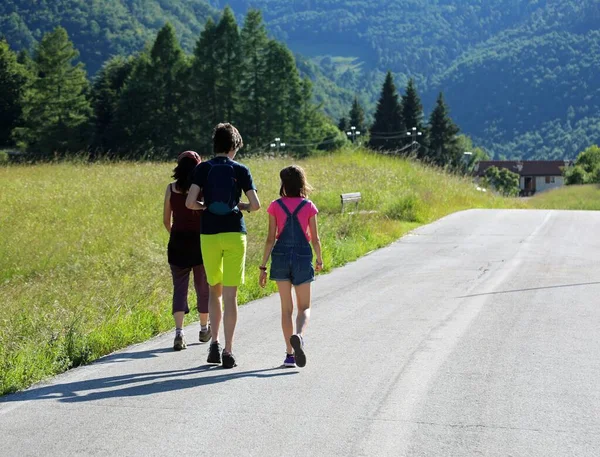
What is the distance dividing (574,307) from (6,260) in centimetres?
1063

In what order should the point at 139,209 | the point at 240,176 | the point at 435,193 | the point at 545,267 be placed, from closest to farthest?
1. the point at 240,176
2. the point at 545,267
3. the point at 139,209
4. the point at 435,193

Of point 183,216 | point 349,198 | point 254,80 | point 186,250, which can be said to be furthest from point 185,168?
point 254,80

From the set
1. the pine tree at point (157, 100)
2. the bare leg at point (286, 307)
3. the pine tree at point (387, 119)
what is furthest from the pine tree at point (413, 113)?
the bare leg at point (286, 307)

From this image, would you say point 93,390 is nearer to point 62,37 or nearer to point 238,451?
point 238,451

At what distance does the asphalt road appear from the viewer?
5.70m

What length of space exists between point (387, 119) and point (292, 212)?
95.9m

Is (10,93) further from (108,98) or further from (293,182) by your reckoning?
(293,182)

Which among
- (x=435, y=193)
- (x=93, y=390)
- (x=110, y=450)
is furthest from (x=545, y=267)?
(x=435, y=193)

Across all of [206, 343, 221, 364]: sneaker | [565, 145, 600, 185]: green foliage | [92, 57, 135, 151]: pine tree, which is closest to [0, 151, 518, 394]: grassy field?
[206, 343, 221, 364]: sneaker

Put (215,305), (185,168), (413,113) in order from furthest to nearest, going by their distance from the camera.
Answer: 1. (413,113)
2. (185,168)
3. (215,305)

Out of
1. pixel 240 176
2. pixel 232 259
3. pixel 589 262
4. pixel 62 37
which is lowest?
pixel 589 262

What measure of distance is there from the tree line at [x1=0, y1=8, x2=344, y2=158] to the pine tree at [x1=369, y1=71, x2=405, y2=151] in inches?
914

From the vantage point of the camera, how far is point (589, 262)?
16.1 meters

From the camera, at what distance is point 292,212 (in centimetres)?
791
